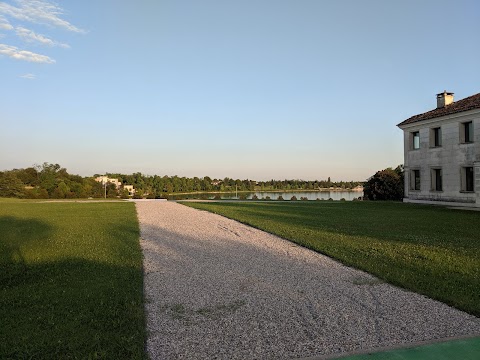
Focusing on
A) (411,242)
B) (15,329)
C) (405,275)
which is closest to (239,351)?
(15,329)

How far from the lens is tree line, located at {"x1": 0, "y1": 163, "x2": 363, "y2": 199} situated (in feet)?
201

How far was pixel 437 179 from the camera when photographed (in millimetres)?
25766

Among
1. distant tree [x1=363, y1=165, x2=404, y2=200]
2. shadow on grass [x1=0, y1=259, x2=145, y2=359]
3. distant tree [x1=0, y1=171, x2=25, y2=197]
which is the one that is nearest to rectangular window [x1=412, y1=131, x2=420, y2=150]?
distant tree [x1=363, y1=165, x2=404, y2=200]

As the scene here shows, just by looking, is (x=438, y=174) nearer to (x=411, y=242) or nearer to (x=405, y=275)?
(x=411, y=242)

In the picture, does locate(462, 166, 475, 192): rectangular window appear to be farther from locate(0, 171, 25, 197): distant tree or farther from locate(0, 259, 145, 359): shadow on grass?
locate(0, 171, 25, 197): distant tree

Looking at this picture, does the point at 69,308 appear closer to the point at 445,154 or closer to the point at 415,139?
the point at 445,154

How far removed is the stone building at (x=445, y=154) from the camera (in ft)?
74.9

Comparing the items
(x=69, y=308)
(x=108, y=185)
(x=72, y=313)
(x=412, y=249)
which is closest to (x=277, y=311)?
(x=72, y=313)

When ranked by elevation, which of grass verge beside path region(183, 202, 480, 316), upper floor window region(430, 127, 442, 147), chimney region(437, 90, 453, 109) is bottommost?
grass verge beside path region(183, 202, 480, 316)

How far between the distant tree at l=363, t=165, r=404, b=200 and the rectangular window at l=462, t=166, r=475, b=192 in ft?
59.8

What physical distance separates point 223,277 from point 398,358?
13.0ft

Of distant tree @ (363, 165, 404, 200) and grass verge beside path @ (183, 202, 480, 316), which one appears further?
distant tree @ (363, 165, 404, 200)

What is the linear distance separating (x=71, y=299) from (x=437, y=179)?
1021 inches

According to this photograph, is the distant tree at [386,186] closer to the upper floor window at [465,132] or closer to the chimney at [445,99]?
the chimney at [445,99]
